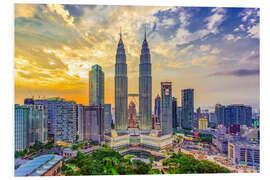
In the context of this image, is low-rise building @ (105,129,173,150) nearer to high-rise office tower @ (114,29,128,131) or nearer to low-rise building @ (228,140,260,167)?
high-rise office tower @ (114,29,128,131)

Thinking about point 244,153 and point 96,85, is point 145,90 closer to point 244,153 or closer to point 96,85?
point 96,85

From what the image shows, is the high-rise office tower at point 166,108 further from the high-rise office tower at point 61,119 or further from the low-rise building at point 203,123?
the high-rise office tower at point 61,119

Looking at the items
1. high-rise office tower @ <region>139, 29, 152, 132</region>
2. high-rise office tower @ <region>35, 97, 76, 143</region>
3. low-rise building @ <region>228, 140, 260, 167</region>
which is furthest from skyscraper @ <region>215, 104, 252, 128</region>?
high-rise office tower @ <region>35, 97, 76, 143</region>

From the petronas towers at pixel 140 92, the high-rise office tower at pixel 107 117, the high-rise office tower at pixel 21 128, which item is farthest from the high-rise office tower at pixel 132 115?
the high-rise office tower at pixel 21 128

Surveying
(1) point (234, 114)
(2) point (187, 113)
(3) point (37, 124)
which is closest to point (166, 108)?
(2) point (187, 113)


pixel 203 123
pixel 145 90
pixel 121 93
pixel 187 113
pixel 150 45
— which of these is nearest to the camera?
pixel 150 45
